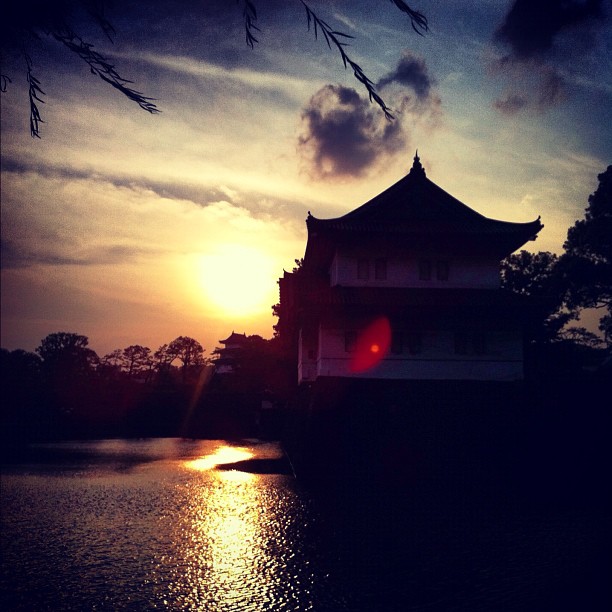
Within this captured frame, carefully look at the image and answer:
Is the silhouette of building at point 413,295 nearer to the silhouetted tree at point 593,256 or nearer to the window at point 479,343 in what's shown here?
the window at point 479,343

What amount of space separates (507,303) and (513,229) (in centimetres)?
381

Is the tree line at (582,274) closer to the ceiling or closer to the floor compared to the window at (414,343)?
closer to the ceiling

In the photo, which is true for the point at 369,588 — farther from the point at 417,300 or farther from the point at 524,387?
the point at 417,300

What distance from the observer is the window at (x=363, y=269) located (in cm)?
2581

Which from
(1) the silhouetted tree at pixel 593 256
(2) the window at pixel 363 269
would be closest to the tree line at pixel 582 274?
(1) the silhouetted tree at pixel 593 256

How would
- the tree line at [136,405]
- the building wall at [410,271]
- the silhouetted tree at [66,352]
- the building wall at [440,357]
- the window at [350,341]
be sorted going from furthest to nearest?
the silhouetted tree at [66,352], the tree line at [136,405], the building wall at [410,271], the window at [350,341], the building wall at [440,357]

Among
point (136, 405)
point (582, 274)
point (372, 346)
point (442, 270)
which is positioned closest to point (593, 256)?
point (582, 274)

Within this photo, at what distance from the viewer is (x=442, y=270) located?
25.9 m

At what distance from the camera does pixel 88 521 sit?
12906mm

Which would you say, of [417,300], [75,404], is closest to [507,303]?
[417,300]

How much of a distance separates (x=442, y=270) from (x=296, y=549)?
18062 millimetres

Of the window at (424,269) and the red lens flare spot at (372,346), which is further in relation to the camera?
the window at (424,269)

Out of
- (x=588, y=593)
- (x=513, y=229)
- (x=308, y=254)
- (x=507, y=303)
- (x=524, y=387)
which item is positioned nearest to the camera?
(x=588, y=593)

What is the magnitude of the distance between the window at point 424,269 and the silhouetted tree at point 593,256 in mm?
13966
